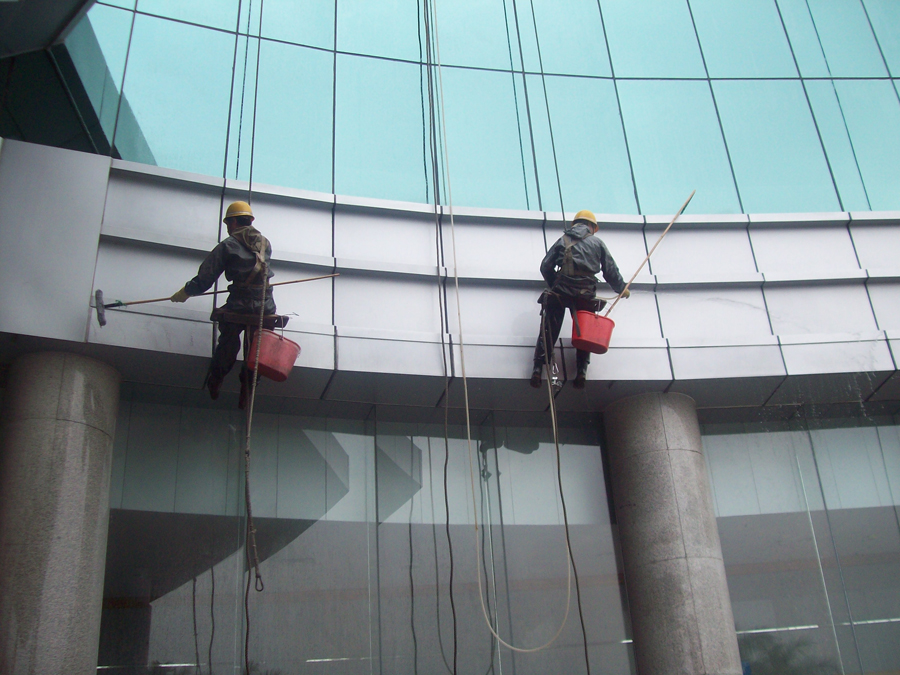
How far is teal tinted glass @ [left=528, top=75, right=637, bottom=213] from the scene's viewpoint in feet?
35.2

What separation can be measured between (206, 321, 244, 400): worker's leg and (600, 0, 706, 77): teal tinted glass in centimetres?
678

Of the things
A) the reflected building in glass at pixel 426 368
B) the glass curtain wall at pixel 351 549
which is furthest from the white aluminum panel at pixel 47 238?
the glass curtain wall at pixel 351 549

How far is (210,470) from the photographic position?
8.95m

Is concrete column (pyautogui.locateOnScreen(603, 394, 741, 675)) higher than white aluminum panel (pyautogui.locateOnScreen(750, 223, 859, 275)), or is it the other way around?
white aluminum panel (pyautogui.locateOnScreen(750, 223, 859, 275))

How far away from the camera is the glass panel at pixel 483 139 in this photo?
10.6 m

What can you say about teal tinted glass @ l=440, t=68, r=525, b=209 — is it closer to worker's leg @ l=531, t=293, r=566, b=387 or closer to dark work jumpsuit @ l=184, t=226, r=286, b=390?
worker's leg @ l=531, t=293, r=566, b=387

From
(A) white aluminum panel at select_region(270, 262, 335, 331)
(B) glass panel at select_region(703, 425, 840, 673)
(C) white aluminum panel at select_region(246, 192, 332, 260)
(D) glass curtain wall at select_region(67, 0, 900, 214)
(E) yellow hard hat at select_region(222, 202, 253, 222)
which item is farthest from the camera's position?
(D) glass curtain wall at select_region(67, 0, 900, 214)

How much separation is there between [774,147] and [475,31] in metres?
4.41

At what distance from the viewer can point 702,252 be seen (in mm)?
10297

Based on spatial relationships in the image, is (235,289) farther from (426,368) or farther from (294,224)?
(426,368)

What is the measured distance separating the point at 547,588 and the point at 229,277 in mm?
4754

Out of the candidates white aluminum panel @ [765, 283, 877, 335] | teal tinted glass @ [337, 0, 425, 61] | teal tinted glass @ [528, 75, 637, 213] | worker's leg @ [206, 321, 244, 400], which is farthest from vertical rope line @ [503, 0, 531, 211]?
worker's leg @ [206, 321, 244, 400]

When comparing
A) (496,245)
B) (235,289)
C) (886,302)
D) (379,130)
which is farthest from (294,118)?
(886,302)

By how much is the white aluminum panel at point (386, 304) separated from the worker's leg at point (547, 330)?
47.6 inches
